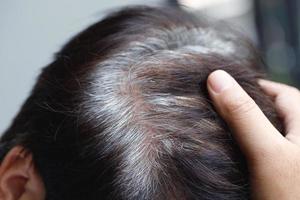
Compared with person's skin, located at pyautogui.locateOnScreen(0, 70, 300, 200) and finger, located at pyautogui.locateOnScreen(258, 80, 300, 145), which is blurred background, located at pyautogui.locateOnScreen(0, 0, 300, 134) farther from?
person's skin, located at pyautogui.locateOnScreen(0, 70, 300, 200)

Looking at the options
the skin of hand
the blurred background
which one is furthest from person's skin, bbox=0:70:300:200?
A: the blurred background

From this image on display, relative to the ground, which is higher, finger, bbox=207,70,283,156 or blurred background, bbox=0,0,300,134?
finger, bbox=207,70,283,156

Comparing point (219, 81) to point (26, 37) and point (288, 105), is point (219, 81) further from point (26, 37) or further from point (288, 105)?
point (26, 37)

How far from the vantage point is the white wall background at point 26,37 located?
1.43m

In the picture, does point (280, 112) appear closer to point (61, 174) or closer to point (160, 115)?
point (160, 115)

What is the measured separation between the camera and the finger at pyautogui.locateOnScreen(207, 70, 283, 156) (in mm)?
651

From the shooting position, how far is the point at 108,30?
0.81 m

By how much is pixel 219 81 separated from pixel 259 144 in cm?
11

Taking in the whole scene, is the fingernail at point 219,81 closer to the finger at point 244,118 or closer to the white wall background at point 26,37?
the finger at point 244,118

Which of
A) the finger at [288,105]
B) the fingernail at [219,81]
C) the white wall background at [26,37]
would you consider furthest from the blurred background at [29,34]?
the fingernail at [219,81]

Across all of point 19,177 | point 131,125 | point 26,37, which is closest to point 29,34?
point 26,37

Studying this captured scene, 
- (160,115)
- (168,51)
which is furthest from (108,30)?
(160,115)

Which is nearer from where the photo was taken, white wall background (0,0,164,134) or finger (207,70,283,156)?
finger (207,70,283,156)

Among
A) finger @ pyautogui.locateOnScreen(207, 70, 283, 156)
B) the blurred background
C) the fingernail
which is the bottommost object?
the blurred background
